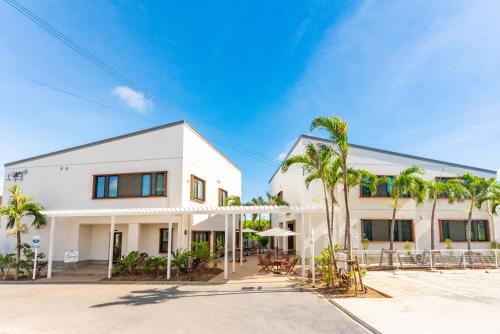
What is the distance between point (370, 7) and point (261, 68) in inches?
321

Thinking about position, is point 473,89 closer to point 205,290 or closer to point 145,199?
point 205,290

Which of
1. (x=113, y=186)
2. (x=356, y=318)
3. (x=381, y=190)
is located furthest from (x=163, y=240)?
(x=381, y=190)

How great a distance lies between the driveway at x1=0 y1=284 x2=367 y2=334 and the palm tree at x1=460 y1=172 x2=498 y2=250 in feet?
45.2

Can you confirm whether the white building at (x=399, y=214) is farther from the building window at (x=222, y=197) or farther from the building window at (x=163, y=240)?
the building window at (x=163, y=240)

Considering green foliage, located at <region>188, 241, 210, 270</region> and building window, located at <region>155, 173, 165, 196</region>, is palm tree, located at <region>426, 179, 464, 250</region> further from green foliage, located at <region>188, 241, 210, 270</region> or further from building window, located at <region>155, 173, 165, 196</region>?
building window, located at <region>155, 173, 165, 196</region>

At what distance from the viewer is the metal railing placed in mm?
17359

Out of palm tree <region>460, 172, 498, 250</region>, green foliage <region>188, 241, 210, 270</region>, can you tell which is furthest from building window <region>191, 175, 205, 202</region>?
palm tree <region>460, 172, 498, 250</region>

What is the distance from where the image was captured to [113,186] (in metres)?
19.1

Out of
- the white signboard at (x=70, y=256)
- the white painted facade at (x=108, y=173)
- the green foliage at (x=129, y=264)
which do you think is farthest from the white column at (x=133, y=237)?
the white signboard at (x=70, y=256)

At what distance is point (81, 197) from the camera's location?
63.2ft

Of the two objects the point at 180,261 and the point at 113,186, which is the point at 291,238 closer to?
the point at 180,261

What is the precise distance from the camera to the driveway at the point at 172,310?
7.58 meters

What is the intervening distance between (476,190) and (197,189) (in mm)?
17022

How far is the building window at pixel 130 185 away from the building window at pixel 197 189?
1.94 metres
